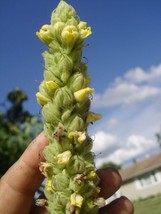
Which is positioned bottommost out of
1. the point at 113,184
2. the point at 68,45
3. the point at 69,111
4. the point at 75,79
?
the point at 113,184

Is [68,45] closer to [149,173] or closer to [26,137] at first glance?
[26,137]

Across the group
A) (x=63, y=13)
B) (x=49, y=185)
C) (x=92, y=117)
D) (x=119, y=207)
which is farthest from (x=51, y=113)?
(x=119, y=207)

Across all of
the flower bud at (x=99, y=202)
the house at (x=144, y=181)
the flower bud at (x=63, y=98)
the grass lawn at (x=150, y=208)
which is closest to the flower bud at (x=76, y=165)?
the flower bud at (x=99, y=202)

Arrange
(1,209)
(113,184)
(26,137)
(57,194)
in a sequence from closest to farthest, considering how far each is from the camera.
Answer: (57,194) → (113,184) → (1,209) → (26,137)

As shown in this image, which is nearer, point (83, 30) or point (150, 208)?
point (83, 30)

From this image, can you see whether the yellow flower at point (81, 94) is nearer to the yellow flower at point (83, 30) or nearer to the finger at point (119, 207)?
→ the yellow flower at point (83, 30)

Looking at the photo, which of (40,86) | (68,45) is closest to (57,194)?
(40,86)

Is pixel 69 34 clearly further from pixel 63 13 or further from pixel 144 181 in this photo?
pixel 144 181
